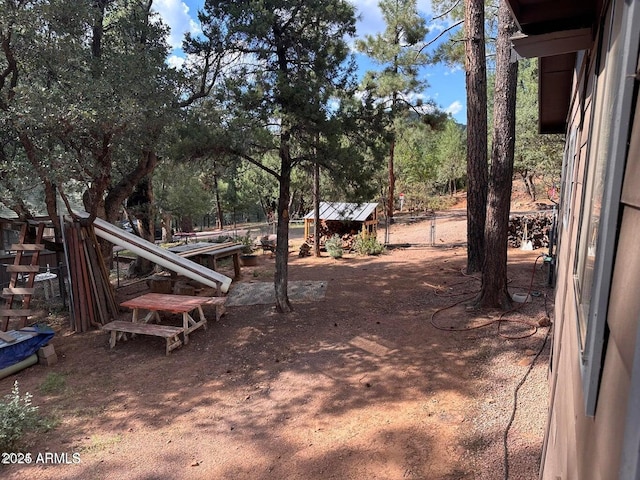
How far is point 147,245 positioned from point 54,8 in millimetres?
4487

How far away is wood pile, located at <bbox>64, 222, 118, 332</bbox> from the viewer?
7094mm

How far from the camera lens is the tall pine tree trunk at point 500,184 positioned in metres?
6.53

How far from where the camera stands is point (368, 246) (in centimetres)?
1408

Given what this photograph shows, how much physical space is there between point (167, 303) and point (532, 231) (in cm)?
1113

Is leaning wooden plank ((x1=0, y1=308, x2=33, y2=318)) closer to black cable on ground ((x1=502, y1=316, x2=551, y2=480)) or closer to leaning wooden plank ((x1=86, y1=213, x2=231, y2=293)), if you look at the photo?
leaning wooden plank ((x1=86, y1=213, x2=231, y2=293))

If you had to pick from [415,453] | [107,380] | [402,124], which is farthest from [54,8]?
[402,124]

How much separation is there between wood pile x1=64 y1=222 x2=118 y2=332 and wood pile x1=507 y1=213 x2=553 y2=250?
36.3 ft

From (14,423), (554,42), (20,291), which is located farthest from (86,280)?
(554,42)

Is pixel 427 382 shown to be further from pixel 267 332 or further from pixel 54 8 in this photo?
pixel 54 8

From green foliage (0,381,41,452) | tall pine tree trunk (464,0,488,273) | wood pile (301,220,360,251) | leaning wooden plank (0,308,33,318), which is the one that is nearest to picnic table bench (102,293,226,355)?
leaning wooden plank (0,308,33,318)

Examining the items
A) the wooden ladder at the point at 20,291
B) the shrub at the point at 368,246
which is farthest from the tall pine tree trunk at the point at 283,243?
the shrub at the point at 368,246

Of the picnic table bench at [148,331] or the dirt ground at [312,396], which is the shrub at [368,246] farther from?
the picnic table bench at [148,331]

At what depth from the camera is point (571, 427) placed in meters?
1.37

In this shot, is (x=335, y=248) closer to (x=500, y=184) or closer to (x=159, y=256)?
Result: (x=159, y=256)
